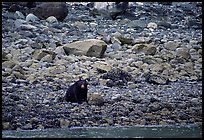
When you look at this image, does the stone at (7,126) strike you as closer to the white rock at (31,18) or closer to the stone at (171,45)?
the stone at (171,45)

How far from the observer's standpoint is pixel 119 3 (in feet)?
79.6

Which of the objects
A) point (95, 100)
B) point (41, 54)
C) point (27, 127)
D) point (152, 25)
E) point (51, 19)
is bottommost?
point (152, 25)

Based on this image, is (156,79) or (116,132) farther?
(156,79)

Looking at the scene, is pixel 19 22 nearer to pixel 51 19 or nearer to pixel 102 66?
pixel 51 19

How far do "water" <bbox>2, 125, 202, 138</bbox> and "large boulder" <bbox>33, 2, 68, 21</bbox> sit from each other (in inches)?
477

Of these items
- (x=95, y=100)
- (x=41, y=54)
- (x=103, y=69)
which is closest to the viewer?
(x=95, y=100)

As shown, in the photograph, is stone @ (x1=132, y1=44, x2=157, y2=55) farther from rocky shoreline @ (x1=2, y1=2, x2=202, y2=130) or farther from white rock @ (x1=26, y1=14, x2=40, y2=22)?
white rock @ (x1=26, y1=14, x2=40, y2=22)

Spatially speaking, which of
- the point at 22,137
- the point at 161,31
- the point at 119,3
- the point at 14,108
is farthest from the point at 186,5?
the point at 22,137

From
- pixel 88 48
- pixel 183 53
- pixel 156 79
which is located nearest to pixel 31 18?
pixel 88 48

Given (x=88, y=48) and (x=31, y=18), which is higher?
(x=88, y=48)

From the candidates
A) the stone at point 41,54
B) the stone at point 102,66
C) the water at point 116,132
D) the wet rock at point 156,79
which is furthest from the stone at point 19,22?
the water at point 116,132

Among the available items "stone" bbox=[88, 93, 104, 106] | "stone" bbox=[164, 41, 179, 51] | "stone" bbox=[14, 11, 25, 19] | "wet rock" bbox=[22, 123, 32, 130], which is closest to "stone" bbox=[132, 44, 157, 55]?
"stone" bbox=[164, 41, 179, 51]

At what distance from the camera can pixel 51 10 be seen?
2242 cm

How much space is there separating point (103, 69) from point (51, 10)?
8050 mm
